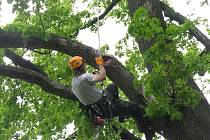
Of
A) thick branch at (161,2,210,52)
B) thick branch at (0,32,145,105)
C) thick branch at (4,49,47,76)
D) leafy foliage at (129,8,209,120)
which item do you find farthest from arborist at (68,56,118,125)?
thick branch at (161,2,210,52)

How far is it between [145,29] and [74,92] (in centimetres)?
189

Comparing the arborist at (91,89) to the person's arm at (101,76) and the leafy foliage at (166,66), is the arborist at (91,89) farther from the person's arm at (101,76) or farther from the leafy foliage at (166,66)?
the leafy foliage at (166,66)

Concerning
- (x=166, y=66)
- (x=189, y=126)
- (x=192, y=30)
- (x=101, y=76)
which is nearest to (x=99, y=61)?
(x=101, y=76)

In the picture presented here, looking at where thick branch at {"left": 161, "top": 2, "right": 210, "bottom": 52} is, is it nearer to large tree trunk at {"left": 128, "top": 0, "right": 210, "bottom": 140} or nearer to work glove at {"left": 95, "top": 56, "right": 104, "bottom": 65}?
large tree trunk at {"left": 128, "top": 0, "right": 210, "bottom": 140}

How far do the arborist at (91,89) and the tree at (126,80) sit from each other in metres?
0.22

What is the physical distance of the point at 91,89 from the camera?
268 inches

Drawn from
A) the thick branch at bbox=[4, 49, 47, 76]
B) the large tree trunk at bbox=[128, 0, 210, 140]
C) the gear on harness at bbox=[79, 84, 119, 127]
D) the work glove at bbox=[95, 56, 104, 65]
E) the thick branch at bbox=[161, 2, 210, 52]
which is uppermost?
the thick branch at bbox=[161, 2, 210, 52]

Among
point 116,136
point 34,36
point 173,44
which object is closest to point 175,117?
point 173,44

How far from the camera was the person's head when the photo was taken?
6508mm

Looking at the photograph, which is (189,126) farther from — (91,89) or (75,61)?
(75,61)

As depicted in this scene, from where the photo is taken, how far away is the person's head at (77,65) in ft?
21.4

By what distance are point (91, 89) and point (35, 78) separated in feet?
3.45

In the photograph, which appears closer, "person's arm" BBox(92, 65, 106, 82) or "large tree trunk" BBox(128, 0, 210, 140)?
"person's arm" BBox(92, 65, 106, 82)

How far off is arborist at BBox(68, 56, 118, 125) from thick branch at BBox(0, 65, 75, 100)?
0.91 ft
